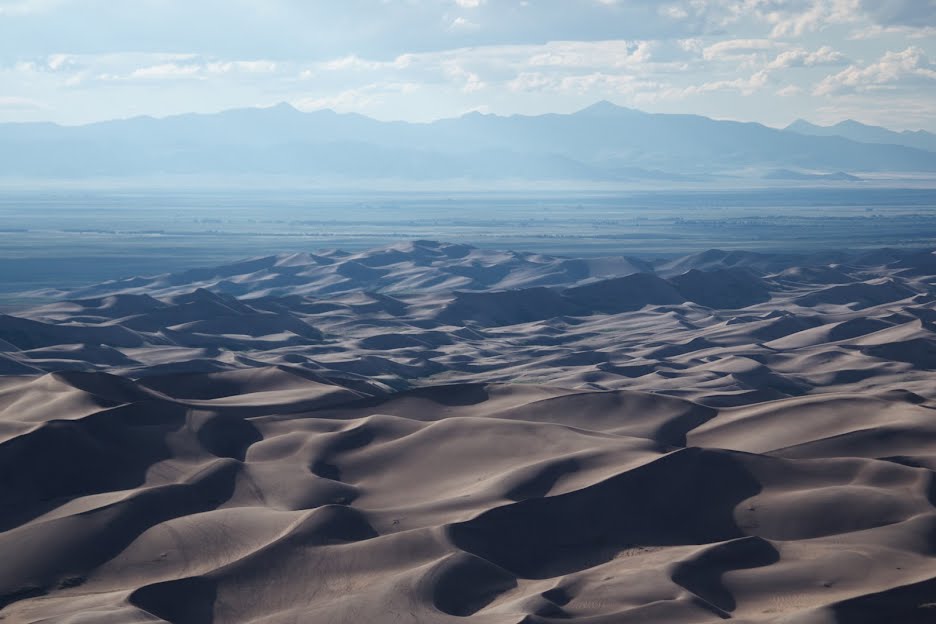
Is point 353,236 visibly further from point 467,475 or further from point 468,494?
point 468,494

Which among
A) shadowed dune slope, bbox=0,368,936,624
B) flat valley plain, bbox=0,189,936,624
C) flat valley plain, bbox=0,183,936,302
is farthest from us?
flat valley plain, bbox=0,183,936,302

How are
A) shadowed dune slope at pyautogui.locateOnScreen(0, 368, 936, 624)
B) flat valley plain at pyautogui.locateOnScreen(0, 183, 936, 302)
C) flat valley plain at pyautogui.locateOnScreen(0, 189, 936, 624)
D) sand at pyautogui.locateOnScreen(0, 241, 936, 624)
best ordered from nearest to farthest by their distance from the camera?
shadowed dune slope at pyautogui.locateOnScreen(0, 368, 936, 624) < sand at pyautogui.locateOnScreen(0, 241, 936, 624) < flat valley plain at pyautogui.locateOnScreen(0, 189, 936, 624) < flat valley plain at pyautogui.locateOnScreen(0, 183, 936, 302)

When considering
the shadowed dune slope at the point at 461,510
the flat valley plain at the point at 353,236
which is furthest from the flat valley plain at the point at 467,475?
the flat valley plain at the point at 353,236

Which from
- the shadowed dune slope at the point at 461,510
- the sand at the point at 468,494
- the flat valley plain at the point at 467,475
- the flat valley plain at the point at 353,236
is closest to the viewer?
the shadowed dune slope at the point at 461,510

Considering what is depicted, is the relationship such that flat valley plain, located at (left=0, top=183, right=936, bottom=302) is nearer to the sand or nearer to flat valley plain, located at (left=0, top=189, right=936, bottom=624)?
flat valley plain, located at (left=0, top=189, right=936, bottom=624)

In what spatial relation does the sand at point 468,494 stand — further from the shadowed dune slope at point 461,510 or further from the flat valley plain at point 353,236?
the flat valley plain at point 353,236

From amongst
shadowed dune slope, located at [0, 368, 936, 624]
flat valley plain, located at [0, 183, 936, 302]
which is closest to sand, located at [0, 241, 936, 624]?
shadowed dune slope, located at [0, 368, 936, 624]

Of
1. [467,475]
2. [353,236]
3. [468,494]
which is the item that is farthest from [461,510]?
[353,236]

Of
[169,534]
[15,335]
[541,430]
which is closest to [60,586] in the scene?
[169,534]

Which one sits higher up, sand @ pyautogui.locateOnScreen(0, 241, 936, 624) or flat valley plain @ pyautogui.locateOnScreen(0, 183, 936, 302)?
sand @ pyautogui.locateOnScreen(0, 241, 936, 624)
